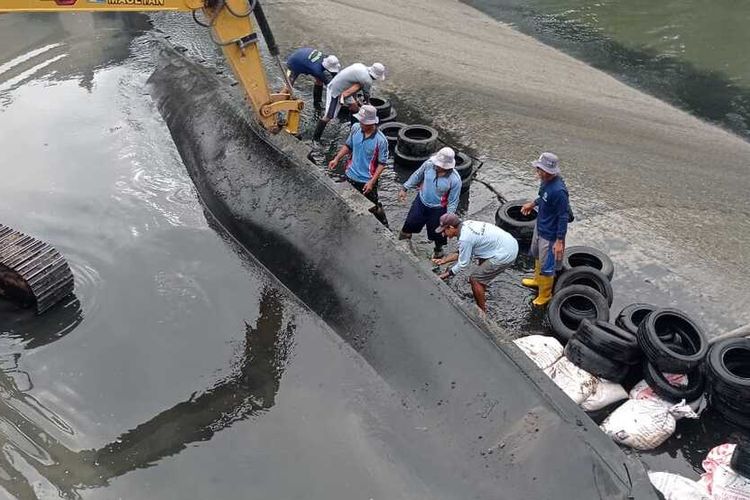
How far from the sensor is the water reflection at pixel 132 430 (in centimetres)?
614

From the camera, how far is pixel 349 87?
12078mm

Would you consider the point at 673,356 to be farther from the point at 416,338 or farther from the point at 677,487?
the point at 416,338

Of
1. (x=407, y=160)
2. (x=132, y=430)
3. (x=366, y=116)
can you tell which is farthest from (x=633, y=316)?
(x=132, y=430)

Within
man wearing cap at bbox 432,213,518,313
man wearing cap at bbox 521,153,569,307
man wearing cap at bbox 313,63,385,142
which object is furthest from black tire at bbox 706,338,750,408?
man wearing cap at bbox 313,63,385,142

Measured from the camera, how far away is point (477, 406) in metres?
6.43

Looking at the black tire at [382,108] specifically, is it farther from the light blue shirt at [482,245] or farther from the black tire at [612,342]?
the black tire at [612,342]

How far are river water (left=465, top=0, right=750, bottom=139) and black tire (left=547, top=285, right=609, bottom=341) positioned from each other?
934cm

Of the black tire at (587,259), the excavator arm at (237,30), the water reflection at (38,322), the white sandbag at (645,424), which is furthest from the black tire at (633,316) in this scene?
the water reflection at (38,322)

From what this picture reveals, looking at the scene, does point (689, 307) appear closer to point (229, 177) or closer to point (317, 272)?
point (317, 272)

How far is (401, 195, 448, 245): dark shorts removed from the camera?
9.12 meters

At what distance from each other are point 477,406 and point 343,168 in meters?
6.54

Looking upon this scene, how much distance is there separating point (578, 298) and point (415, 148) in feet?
16.0

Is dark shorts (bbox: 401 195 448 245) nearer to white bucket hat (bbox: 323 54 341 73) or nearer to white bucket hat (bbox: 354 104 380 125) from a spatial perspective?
white bucket hat (bbox: 354 104 380 125)

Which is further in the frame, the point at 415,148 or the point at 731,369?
the point at 415,148
